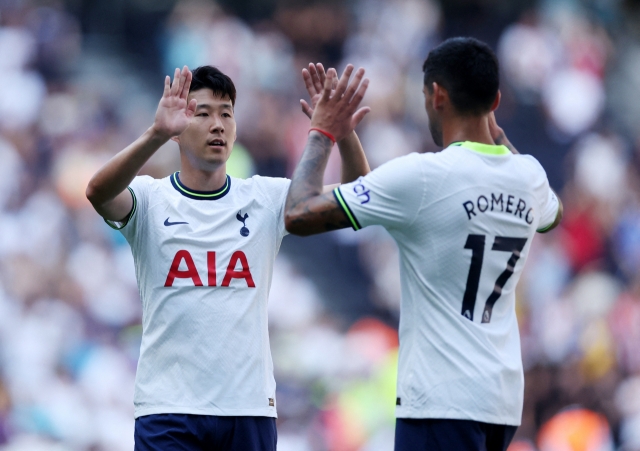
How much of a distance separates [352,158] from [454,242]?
106cm

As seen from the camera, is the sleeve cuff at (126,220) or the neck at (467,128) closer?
the neck at (467,128)

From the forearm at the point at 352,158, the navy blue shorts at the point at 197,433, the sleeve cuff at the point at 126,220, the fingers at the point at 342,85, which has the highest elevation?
the fingers at the point at 342,85

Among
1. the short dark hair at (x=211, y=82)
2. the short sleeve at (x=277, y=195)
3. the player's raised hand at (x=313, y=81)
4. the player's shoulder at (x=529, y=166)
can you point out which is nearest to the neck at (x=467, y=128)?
the player's shoulder at (x=529, y=166)

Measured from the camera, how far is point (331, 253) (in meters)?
12.2

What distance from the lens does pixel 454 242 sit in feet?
12.1

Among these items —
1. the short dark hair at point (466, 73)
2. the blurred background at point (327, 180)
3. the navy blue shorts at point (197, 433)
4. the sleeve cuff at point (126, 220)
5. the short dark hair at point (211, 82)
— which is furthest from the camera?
the blurred background at point (327, 180)

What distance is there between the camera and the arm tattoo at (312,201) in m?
3.74

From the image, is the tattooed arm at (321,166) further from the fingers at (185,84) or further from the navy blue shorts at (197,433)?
the navy blue shorts at (197,433)

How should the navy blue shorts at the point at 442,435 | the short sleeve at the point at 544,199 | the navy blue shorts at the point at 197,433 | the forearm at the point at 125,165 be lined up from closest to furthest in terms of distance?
the navy blue shorts at the point at 442,435, the short sleeve at the point at 544,199, the forearm at the point at 125,165, the navy blue shorts at the point at 197,433

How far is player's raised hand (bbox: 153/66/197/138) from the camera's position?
4184 mm

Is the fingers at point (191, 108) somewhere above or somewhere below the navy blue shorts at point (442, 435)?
above

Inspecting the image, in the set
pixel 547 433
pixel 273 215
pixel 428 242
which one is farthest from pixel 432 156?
pixel 547 433

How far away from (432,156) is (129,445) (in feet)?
22.4

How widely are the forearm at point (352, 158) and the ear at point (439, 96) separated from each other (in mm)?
723
